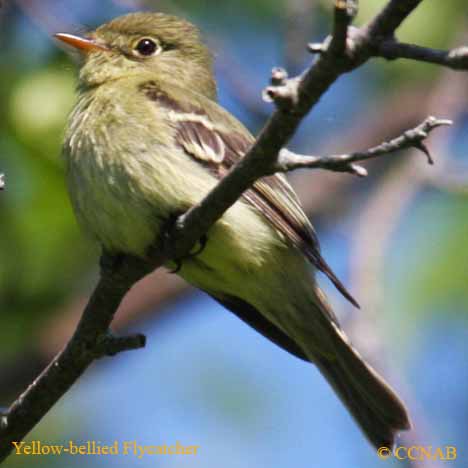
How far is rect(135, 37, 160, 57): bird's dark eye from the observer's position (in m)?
5.10

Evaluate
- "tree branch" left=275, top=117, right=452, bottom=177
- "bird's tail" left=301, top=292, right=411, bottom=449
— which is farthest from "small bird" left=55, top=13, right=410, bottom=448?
"tree branch" left=275, top=117, right=452, bottom=177

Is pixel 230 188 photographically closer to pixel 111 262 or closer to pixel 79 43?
pixel 111 262

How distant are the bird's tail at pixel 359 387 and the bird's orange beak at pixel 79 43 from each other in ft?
5.08

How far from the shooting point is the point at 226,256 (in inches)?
164

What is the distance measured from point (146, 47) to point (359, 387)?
1.87 m

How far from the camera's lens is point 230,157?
14.2 feet

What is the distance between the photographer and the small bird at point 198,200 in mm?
4047

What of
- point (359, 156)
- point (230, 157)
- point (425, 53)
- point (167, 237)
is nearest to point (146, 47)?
point (230, 157)

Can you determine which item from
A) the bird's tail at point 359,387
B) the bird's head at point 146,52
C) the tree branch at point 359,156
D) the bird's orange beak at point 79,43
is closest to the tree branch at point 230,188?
the tree branch at point 359,156

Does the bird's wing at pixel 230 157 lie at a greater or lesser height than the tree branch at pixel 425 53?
lesser

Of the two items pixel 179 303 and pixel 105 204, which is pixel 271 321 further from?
pixel 179 303

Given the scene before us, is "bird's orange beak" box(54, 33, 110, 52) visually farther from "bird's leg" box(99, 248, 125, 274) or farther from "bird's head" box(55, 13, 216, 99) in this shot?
"bird's leg" box(99, 248, 125, 274)

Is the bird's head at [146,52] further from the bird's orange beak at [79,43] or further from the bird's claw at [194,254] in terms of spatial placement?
the bird's claw at [194,254]

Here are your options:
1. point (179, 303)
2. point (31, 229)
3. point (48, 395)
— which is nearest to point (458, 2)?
point (179, 303)
